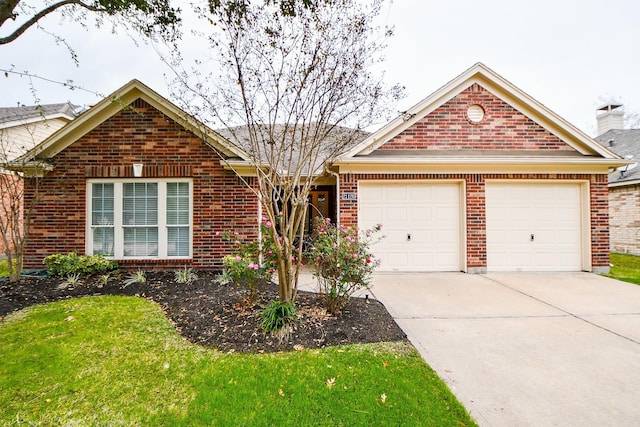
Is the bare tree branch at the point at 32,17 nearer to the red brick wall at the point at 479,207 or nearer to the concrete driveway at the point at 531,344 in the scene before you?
the red brick wall at the point at 479,207

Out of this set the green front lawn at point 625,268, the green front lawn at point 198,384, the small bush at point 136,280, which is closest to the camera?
the green front lawn at point 198,384

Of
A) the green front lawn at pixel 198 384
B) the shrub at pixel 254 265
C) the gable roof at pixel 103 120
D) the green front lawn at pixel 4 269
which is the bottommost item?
the green front lawn at pixel 198 384

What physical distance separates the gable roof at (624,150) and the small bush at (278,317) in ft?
40.5

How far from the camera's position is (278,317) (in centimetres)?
395

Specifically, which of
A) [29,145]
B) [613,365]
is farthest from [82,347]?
[29,145]

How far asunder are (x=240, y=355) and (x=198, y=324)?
113 centimetres

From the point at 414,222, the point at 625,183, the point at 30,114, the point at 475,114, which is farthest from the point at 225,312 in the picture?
the point at 625,183

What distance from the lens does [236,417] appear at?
2.43 m

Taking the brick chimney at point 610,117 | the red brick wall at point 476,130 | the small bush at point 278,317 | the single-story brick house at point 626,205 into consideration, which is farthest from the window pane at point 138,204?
the brick chimney at point 610,117

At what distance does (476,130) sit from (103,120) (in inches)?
382

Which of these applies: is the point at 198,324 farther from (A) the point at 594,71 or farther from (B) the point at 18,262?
(A) the point at 594,71

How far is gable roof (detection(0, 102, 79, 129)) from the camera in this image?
11.6 m

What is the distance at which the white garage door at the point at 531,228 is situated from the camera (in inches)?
315

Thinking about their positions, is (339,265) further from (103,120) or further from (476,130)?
(103,120)
